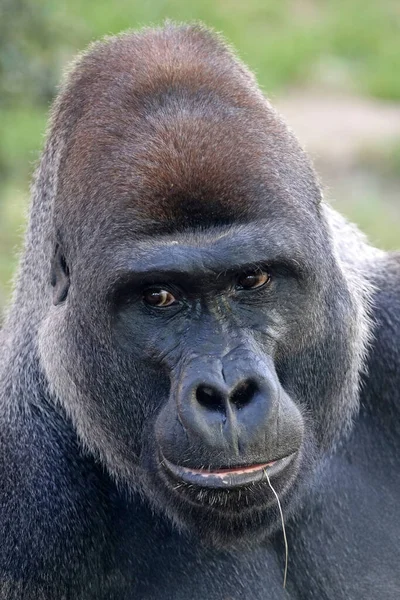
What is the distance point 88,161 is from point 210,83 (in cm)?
61

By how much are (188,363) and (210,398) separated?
7.4 inches

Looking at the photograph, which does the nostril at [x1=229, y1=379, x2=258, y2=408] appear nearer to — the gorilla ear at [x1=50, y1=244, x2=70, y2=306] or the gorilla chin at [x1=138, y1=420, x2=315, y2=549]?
the gorilla chin at [x1=138, y1=420, x2=315, y2=549]

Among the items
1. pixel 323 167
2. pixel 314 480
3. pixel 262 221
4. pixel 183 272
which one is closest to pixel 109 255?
pixel 183 272

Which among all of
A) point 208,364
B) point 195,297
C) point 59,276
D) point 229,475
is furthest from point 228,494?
point 59,276

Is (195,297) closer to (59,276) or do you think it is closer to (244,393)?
(244,393)

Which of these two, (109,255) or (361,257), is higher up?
(109,255)

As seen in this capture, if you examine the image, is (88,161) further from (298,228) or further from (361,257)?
(361,257)

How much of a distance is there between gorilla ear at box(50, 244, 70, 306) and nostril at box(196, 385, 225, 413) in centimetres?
105

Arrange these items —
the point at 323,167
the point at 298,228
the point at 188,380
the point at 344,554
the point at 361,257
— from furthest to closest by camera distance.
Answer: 1. the point at 323,167
2. the point at 361,257
3. the point at 344,554
4. the point at 298,228
5. the point at 188,380

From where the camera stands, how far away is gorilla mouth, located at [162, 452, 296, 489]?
4672 millimetres

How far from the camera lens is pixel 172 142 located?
505 centimetres

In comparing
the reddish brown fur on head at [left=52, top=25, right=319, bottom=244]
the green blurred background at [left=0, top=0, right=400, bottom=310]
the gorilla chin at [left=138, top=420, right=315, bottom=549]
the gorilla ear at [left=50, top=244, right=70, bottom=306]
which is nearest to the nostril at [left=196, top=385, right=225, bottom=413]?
the gorilla chin at [left=138, top=420, right=315, bottom=549]

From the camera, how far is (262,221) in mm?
4934

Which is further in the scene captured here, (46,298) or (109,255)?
(46,298)
